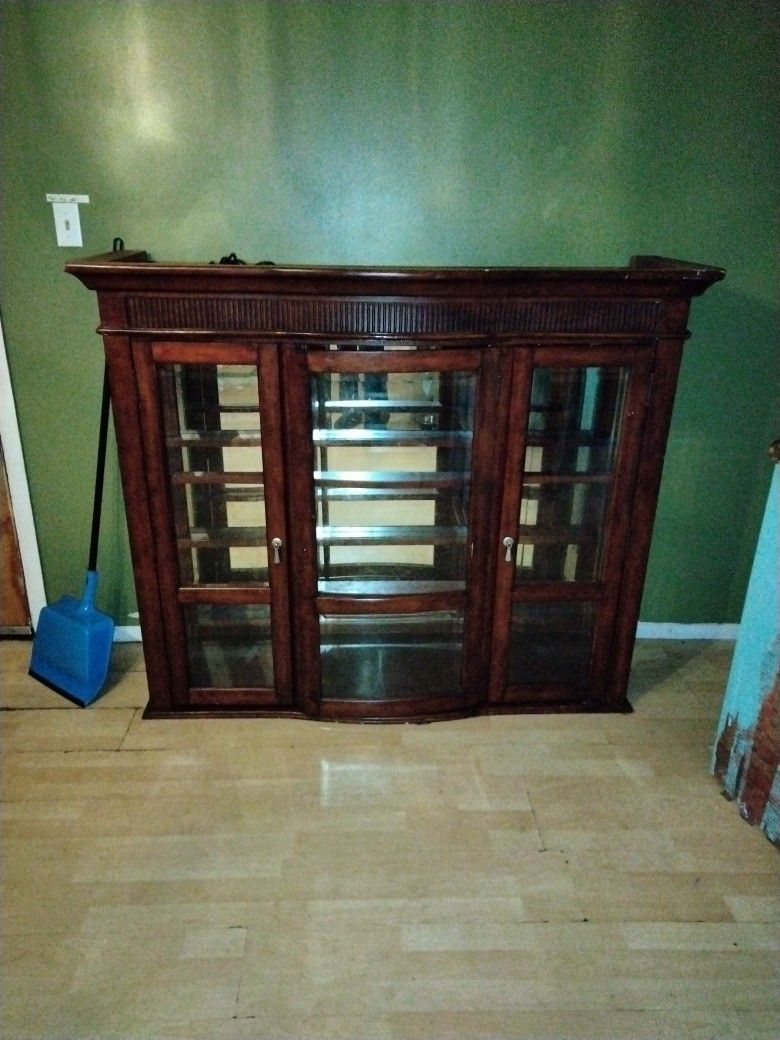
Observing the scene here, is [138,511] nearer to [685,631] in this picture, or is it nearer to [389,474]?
[389,474]

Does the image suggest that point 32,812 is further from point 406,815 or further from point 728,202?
point 728,202

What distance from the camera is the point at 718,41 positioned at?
2045 mm

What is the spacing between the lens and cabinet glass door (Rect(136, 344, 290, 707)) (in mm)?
1920

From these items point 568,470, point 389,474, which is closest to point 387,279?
point 389,474

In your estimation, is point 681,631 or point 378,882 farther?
point 681,631

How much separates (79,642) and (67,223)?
1398 mm

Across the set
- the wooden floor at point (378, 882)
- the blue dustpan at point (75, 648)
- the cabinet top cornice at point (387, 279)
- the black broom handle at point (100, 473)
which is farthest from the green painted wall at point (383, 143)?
the wooden floor at point (378, 882)

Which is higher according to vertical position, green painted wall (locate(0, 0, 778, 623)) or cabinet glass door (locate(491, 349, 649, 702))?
green painted wall (locate(0, 0, 778, 623))

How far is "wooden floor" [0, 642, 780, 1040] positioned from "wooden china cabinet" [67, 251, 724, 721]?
0.21 metres

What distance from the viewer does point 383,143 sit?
210 centimetres

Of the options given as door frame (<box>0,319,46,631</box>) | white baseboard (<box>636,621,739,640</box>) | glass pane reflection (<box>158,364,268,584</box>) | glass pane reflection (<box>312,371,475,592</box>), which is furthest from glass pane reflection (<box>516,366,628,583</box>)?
door frame (<box>0,319,46,631</box>)

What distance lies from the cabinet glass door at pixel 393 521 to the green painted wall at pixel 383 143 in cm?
56

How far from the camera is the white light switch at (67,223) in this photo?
2135mm

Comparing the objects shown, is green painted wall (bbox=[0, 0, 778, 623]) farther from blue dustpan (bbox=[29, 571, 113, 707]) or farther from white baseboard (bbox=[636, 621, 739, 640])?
white baseboard (bbox=[636, 621, 739, 640])
